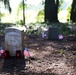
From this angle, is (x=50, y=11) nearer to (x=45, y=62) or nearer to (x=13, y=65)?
(x=45, y=62)

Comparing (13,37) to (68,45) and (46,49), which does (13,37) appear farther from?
(68,45)

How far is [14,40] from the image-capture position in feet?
22.2

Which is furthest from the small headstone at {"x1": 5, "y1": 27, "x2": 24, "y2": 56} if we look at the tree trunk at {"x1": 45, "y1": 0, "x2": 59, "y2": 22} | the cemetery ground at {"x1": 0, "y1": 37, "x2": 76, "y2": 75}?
the tree trunk at {"x1": 45, "y1": 0, "x2": 59, "y2": 22}

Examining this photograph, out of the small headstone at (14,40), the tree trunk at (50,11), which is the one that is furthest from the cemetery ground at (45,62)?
the tree trunk at (50,11)

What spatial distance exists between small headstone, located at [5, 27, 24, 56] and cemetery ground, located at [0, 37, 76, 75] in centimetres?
32

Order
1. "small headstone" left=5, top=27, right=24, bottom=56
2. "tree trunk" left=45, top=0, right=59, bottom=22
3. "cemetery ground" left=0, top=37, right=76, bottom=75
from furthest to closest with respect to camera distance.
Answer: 1. "tree trunk" left=45, top=0, right=59, bottom=22
2. "small headstone" left=5, top=27, right=24, bottom=56
3. "cemetery ground" left=0, top=37, right=76, bottom=75

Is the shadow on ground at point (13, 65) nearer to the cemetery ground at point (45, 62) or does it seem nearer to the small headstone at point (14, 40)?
the cemetery ground at point (45, 62)

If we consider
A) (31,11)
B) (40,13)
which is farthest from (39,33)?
(31,11)

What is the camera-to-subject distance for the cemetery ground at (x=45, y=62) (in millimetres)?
5652

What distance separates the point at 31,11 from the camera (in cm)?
5525

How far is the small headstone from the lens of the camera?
6.75 meters

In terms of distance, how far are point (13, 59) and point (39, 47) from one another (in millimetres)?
1673

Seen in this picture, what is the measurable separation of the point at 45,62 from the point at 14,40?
3.39 ft

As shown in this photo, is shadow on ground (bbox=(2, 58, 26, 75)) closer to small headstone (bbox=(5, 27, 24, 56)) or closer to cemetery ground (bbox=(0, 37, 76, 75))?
cemetery ground (bbox=(0, 37, 76, 75))
